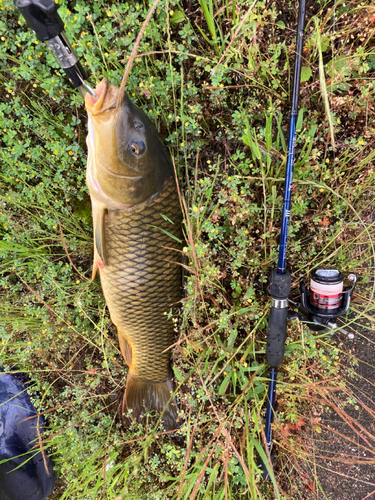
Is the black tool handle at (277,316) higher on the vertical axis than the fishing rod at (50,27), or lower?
lower

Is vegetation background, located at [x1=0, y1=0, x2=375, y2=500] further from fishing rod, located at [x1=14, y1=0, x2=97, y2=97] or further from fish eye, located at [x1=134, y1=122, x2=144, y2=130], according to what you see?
fishing rod, located at [x1=14, y1=0, x2=97, y2=97]

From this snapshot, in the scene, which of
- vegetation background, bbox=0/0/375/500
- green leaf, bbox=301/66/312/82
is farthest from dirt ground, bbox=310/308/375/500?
green leaf, bbox=301/66/312/82

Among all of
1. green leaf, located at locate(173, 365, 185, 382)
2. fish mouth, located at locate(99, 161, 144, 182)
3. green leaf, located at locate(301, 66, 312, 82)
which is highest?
green leaf, located at locate(301, 66, 312, 82)

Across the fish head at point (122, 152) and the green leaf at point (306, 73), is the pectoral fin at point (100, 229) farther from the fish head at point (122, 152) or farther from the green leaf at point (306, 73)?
the green leaf at point (306, 73)

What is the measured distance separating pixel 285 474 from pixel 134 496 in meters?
1.02

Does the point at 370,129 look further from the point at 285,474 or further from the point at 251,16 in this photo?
the point at 285,474

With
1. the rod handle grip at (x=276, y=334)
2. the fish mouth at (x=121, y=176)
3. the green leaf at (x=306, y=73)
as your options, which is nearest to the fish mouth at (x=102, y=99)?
the fish mouth at (x=121, y=176)

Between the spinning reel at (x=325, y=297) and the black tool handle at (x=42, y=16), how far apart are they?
5.38 feet

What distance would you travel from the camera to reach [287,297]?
1576 millimetres

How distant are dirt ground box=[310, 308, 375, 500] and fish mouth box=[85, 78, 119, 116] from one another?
2003mm

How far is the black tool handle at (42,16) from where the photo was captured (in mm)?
1002

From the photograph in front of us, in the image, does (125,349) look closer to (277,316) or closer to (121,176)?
(277,316)

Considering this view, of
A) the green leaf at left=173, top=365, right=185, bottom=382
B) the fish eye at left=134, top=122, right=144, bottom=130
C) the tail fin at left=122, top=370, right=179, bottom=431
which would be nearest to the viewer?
the fish eye at left=134, top=122, right=144, bottom=130

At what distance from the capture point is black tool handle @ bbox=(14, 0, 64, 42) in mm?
1002
